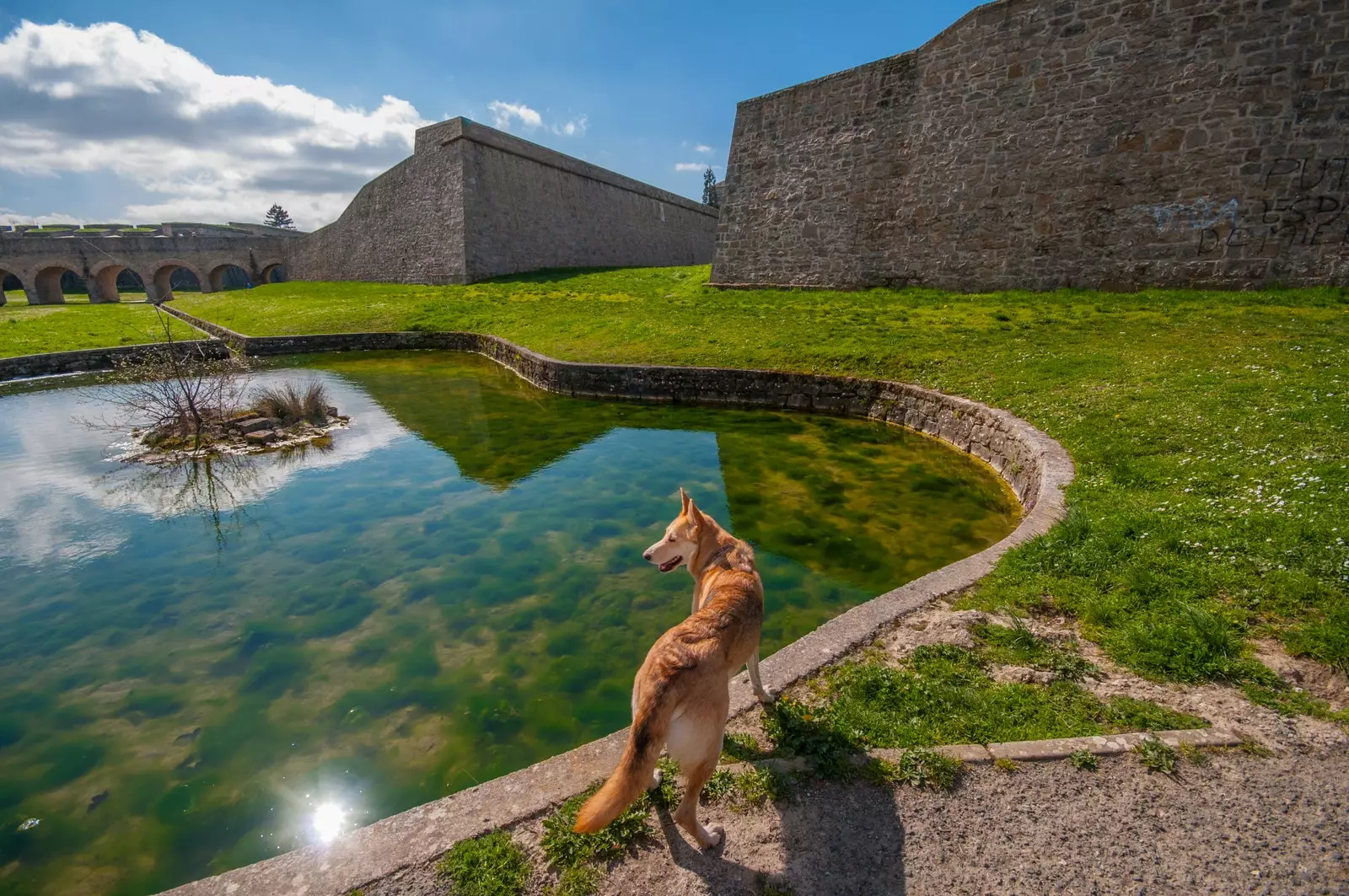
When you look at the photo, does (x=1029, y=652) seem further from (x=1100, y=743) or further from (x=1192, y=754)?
(x=1192, y=754)

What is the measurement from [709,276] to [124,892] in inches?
958

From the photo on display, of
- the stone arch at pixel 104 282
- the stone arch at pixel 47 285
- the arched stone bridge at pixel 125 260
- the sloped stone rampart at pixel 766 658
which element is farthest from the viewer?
the stone arch at pixel 104 282

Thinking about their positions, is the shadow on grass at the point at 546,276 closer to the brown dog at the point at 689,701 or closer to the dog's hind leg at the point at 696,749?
the brown dog at the point at 689,701

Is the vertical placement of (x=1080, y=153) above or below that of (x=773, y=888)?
above

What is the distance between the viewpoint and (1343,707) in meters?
3.26

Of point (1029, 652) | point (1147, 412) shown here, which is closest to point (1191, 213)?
point (1147, 412)

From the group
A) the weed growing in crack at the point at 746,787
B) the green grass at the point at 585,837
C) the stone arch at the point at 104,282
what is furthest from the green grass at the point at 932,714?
the stone arch at the point at 104,282

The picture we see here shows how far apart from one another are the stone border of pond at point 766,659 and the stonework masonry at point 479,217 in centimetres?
1803

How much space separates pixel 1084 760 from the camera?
3.00 metres

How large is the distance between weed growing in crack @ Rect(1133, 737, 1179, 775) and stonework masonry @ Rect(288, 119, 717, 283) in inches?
1247

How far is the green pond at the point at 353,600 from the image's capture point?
12.0 feet

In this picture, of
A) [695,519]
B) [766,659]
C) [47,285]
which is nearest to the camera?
[695,519]

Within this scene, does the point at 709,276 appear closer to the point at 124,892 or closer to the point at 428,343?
the point at 428,343

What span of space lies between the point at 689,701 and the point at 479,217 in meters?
32.0
